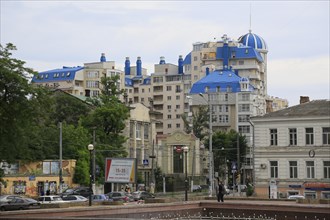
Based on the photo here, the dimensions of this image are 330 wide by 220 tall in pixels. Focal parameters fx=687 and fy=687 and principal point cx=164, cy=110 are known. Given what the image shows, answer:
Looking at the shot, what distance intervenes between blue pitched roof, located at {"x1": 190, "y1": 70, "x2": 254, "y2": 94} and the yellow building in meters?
69.5

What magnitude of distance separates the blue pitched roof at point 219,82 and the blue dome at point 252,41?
18696 mm

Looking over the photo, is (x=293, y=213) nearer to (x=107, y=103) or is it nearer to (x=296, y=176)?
(x=296, y=176)

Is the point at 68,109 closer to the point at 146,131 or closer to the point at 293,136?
the point at 146,131

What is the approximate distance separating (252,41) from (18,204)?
402 ft

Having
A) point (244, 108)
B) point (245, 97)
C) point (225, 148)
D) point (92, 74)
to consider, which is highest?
point (92, 74)

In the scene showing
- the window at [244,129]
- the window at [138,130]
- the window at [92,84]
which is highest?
the window at [92,84]

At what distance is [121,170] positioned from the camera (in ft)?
196

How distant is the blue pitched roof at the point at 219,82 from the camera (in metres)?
140

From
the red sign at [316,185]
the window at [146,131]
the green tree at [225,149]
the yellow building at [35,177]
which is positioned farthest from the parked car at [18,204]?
the green tree at [225,149]

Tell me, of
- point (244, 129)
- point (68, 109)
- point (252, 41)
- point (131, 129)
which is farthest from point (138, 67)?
point (68, 109)

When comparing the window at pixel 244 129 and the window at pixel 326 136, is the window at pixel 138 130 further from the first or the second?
the window at pixel 326 136

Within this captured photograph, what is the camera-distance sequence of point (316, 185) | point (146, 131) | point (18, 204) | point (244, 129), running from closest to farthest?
1. point (18, 204)
2. point (316, 185)
3. point (146, 131)
4. point (244, 129)

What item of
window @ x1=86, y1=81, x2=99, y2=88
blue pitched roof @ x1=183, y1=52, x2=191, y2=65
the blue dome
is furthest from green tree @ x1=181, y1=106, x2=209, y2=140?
the blue dome

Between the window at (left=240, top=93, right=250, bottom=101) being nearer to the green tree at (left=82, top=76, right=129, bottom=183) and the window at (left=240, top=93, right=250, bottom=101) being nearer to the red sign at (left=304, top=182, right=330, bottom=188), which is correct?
the green tree at (left=82, top=76, right=129, bottom=183)
